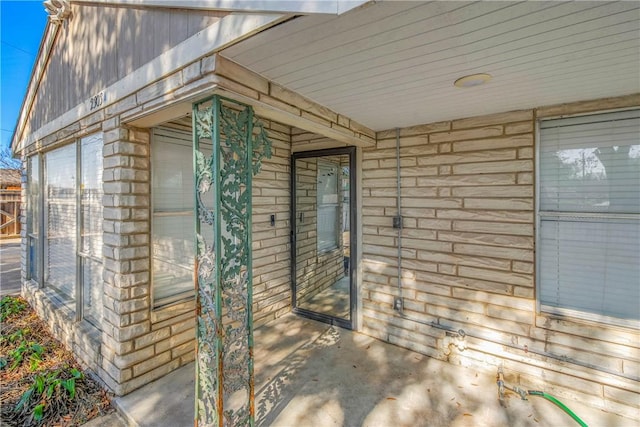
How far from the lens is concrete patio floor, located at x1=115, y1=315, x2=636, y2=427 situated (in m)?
2.06

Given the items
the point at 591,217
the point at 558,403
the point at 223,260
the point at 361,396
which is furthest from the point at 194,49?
the point at 558,403

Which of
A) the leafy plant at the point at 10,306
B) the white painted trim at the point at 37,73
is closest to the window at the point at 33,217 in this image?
the leafy plant at the point at 10,306

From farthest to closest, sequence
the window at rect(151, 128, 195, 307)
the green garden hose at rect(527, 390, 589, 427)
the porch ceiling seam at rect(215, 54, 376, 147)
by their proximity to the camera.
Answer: the window at rect(151, 128, 195, 307) < the green garden hose at rect(527, 390, 589, 427) < the porch ceiling seam at rect(215, 54, 376, 147)

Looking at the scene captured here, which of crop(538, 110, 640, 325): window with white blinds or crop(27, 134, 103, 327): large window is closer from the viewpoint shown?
crop(538, 110, 640, 325): window with white blinds

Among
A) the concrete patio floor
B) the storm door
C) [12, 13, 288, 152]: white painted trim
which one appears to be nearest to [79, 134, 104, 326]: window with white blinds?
[12, 13, 288, 152]: white painted trim

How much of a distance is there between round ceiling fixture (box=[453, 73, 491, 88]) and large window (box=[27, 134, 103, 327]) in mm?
3219

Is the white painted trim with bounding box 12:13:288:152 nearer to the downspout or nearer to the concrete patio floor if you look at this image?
the downspout

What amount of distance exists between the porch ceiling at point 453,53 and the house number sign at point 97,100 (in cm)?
177

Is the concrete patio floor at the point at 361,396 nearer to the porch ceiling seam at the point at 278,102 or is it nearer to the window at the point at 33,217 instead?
the porch ceiling seam at the point at 278,102

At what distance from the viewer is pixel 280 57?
159cm

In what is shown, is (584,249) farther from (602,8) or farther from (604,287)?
(602,8)

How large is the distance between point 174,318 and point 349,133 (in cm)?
243

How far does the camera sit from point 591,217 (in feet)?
7.42

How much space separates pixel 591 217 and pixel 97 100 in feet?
14.5
